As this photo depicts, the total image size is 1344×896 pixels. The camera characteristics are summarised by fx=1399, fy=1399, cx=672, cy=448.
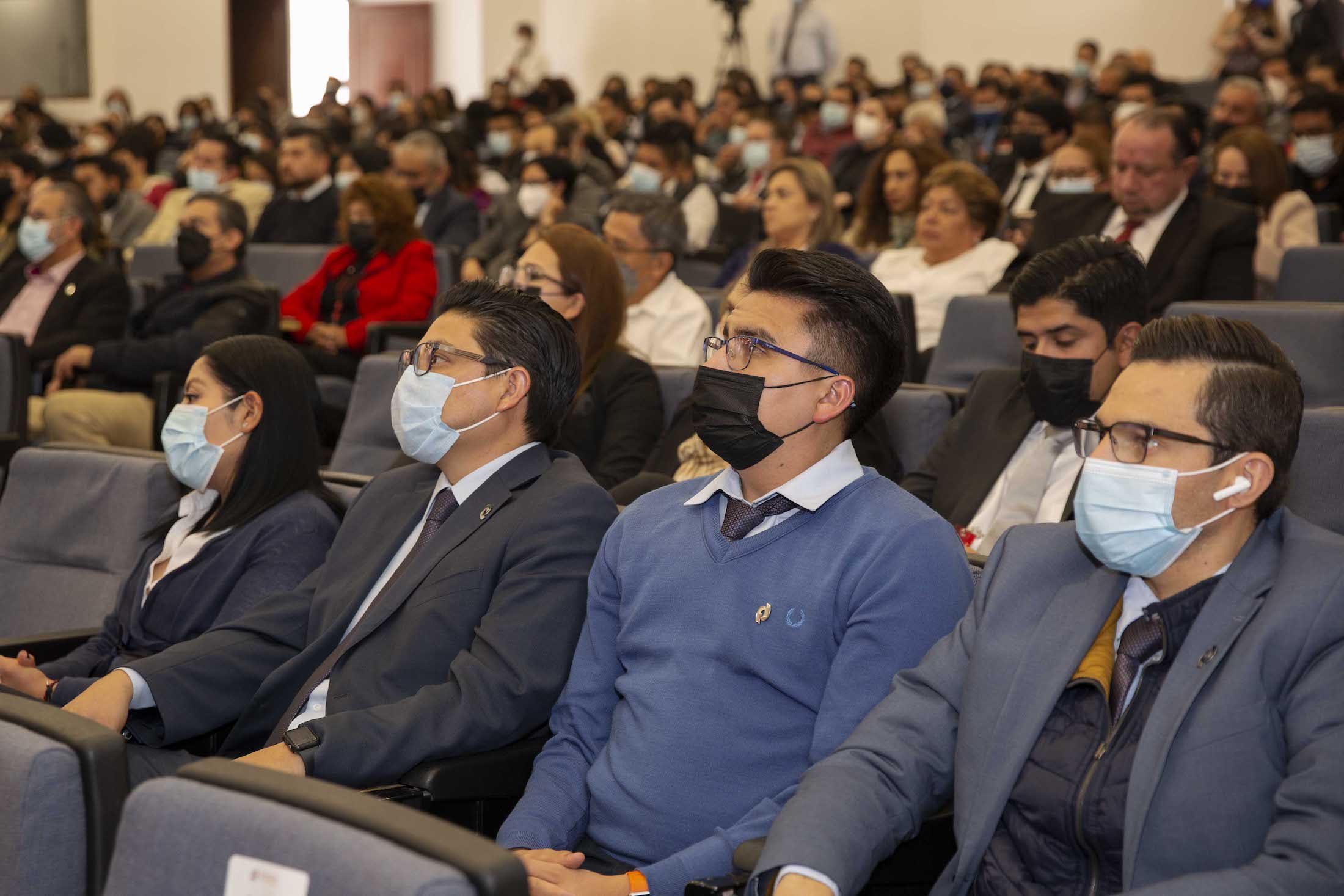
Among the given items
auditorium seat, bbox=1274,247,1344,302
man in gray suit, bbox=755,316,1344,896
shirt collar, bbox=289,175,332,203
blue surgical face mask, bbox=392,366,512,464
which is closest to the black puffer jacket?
man in gray suit, bbox=755,316,1344,896

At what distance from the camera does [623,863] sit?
1910 millimetres

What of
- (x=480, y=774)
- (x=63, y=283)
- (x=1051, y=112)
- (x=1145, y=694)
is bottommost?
(x=480, y=774)

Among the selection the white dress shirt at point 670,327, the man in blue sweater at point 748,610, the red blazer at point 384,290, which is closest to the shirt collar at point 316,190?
the red blazer at point 384,290

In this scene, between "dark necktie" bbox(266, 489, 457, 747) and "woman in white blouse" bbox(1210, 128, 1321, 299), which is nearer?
"dark necktie" bbox(266, 489, 457, 747)

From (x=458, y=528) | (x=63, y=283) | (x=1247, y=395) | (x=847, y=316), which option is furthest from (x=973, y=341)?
(x=63, y=283)

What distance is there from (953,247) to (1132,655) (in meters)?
3.34

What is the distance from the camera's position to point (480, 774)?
2.01m

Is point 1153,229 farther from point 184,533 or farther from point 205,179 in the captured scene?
point 205,179

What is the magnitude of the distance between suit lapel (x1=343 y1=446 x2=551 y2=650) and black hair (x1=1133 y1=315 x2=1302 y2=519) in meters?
1.06

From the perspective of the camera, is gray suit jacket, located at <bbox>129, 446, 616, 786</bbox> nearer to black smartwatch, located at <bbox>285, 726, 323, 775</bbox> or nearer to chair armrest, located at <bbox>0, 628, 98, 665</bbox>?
black smartwatch, located at <bbox>285, 726, 323, 775</bbox>

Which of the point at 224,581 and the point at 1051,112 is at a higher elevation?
the point at 1051,112

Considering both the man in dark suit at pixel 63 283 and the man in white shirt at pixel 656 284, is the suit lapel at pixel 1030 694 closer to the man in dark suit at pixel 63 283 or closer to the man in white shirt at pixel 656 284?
the man in white shirt at pixel 656 284

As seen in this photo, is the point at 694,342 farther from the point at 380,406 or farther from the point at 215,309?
the point at 215,309

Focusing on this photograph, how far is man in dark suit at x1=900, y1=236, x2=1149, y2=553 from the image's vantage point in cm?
271
